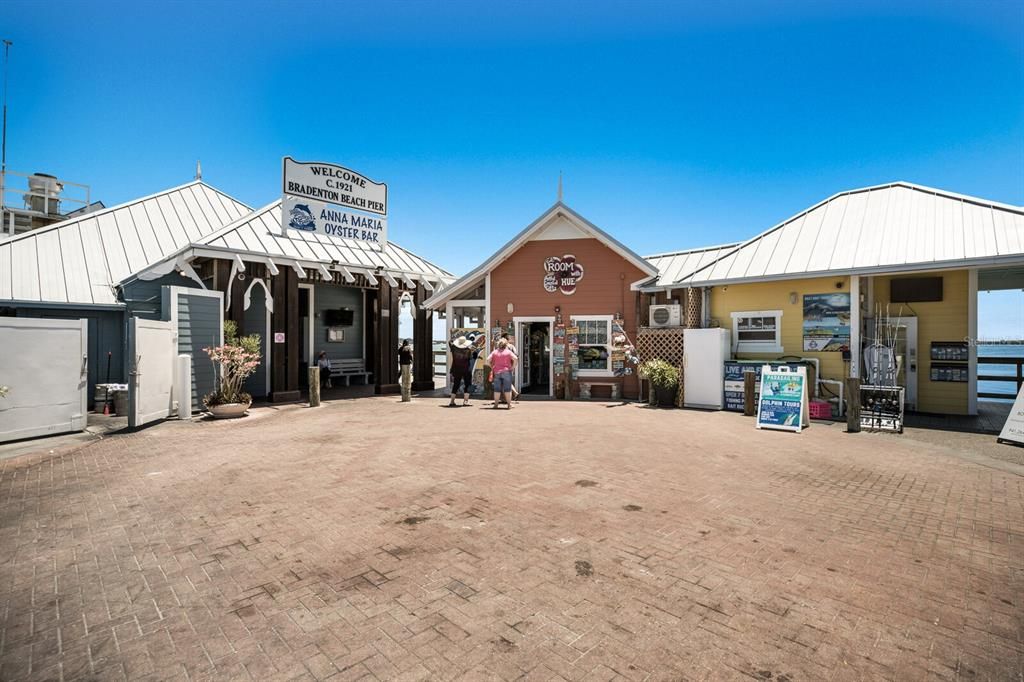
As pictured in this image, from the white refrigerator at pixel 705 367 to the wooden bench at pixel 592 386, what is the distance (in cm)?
216

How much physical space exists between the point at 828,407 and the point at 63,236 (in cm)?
2088

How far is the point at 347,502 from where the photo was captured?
5301mm

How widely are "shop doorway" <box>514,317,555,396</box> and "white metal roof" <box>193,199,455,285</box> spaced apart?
419 cm

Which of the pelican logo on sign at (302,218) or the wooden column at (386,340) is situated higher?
the pelican logo on sign at (302,218)

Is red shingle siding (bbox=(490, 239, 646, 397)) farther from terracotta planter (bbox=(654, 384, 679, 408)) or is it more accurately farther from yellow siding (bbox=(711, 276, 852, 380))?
yellow siding (bbox=(711, 276, 852, 380))

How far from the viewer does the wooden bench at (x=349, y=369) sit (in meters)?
17.9

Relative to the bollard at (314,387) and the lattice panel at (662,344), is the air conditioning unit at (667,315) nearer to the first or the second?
the lattice panel at (662,344)

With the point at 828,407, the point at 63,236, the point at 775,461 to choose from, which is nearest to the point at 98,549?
the point at 775,461

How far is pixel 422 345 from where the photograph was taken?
17891 mm

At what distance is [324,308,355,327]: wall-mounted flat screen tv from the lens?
57.9 feet

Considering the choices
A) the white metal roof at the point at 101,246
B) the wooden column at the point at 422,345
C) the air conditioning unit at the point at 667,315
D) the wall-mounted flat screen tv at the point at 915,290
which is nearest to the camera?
the wall-mounted flat screen tv at the point at 915,290

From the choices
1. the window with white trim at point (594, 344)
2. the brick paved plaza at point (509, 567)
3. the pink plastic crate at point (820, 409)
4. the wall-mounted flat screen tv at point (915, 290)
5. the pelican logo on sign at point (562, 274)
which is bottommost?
the brick paved plaza at point (509, 567)

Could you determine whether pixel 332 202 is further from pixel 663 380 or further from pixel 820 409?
pixel 820 409

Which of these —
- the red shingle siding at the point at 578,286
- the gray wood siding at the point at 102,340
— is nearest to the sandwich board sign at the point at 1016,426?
the red shingle siding at the point at 578,286
